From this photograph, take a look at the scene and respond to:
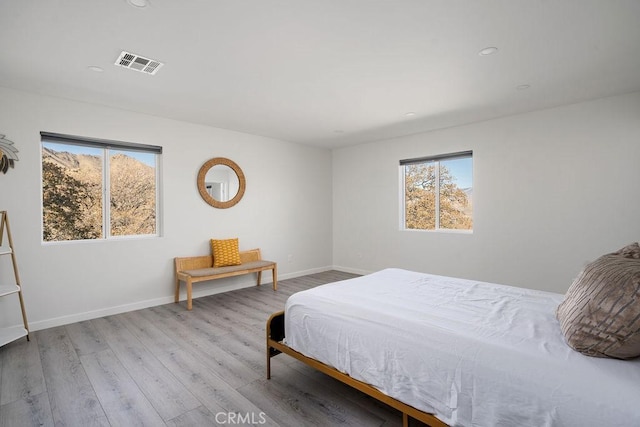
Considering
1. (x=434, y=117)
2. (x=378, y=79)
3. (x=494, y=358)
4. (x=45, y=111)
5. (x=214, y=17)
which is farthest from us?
(x=434, y=117)

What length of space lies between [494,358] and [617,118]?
3.63 metres

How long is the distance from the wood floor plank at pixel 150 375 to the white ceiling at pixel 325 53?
252 centimetres

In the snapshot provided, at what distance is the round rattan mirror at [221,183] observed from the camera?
182 inches

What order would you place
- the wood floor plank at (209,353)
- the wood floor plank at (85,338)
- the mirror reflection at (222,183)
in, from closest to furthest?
the wood floor plank at (209,353)
the wood floor plank at (85,338)
the mirror reflection at (222,183)

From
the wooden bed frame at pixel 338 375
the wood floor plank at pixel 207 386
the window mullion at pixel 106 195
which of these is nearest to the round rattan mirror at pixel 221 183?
the window mullion at pixel 106 195

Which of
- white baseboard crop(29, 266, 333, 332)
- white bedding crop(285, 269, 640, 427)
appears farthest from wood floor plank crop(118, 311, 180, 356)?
white bedding crop(285, 269, 640, 427)

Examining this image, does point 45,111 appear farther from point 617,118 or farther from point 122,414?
point 617,118

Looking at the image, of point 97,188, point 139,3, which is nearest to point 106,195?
point 97,188

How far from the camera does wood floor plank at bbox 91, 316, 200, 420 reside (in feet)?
6.64

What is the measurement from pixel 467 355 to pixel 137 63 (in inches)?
127

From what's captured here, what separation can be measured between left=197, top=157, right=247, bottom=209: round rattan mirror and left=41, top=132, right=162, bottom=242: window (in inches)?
25.1

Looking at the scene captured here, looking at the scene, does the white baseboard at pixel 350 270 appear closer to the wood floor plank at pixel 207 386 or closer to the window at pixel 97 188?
the window at pixel 97 188

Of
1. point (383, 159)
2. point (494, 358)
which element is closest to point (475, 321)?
point (494, 358)

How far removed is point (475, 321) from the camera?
1.85m
